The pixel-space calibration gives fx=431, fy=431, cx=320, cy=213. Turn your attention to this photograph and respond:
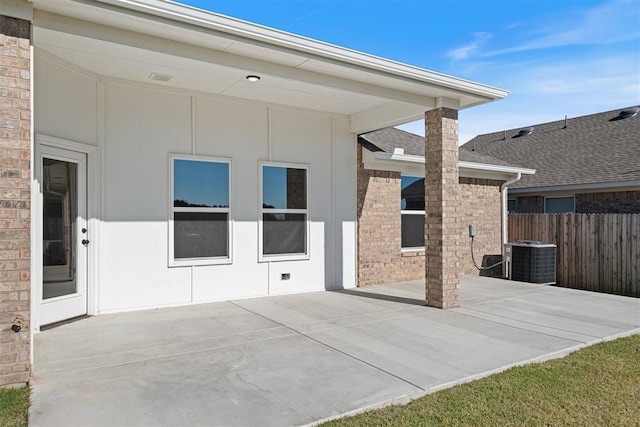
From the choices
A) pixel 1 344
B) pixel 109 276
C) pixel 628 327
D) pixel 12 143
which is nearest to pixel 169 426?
pixel 1 344

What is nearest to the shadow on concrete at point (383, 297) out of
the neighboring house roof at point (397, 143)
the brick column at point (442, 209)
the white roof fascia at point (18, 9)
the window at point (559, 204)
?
the brick column at point (442, 209)

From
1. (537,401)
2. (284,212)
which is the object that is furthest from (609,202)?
(537,401)

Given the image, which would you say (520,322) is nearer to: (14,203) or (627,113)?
(14,203)

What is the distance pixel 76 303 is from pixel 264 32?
4.67 metres

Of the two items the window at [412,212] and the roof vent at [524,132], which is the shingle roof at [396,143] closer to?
the window at [412,212]

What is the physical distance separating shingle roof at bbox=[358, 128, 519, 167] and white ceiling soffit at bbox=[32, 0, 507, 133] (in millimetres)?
1362

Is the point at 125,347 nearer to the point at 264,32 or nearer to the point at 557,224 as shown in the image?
the point at 264,32

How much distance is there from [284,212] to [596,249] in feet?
24.1

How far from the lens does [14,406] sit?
3445 millimetres

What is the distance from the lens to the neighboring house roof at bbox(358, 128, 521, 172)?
9627 millimetres

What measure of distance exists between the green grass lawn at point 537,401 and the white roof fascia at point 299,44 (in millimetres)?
4260

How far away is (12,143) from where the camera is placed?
3947 millimetres

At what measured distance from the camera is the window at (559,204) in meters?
14.9

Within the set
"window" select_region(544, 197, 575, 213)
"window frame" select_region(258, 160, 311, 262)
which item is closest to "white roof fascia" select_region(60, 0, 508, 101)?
"window frame" select_region(258, 160, 311, 262)
